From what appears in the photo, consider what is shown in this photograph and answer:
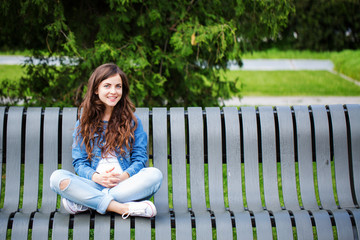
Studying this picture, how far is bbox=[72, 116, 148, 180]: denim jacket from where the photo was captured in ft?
9.58

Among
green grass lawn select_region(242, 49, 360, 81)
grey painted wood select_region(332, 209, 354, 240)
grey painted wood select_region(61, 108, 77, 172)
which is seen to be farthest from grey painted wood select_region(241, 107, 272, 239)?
green grass lawn select_region(242, 49, 360, 81)

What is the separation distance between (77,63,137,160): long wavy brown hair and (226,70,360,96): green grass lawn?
236 inches

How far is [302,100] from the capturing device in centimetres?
832

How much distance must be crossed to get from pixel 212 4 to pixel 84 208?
2754 millimetres

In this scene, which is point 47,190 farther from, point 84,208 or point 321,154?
point 321,154

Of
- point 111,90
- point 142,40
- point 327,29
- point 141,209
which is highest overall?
point 327,29

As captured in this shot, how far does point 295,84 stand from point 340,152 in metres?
6.74

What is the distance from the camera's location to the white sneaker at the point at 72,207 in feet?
9.05

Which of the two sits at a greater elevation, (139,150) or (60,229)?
(139,150)

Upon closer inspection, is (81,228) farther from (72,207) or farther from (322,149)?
(322,149)

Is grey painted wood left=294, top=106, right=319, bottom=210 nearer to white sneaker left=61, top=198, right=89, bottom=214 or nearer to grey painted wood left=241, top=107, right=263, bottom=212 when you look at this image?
grey painted wood left=241, top=107, right=263, bottom=212

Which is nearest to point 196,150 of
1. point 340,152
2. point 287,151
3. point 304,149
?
point 287,151

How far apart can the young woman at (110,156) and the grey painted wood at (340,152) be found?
131 cm

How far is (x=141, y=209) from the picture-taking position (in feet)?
8.82
